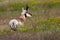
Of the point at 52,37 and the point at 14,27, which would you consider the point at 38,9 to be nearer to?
the point at 14,27

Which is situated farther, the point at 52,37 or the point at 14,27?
the point at 14,27

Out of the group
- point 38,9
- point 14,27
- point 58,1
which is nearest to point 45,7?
point 38,9

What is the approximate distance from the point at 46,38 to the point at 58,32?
876 mm

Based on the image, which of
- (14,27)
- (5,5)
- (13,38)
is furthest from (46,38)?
(5,5)

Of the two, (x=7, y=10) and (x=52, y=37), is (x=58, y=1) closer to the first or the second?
(x=7, y=10)

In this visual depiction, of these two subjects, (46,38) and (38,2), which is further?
(38,2)

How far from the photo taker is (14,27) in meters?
16.7

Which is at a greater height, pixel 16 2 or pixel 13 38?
pixel 13 38

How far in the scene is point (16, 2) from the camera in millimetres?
38906

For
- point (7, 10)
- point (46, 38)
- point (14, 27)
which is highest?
point (46, 38)

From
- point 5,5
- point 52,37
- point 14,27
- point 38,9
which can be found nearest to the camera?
point 52,37

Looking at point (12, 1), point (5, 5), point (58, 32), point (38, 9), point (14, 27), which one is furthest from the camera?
point (12, 1)

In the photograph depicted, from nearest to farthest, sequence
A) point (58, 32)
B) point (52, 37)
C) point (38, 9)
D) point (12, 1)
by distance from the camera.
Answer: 1. point (52, 37)
2. point (58, 32)
3. point (38, 9)
4. point (12, 1)

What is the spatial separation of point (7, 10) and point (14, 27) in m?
20.3
